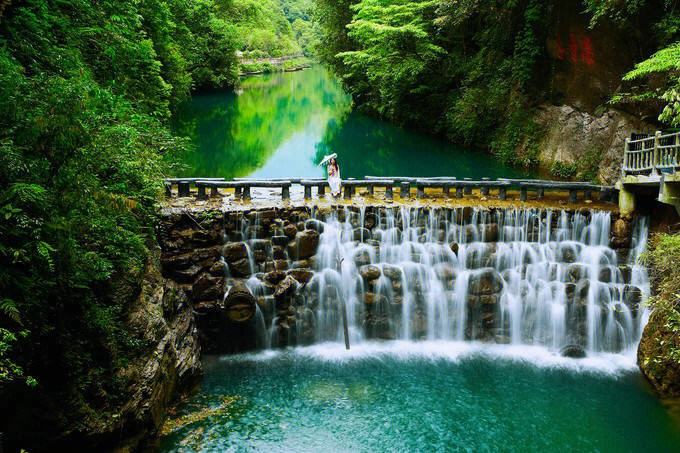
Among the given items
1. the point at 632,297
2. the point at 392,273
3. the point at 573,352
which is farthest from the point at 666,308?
the point at 392,273

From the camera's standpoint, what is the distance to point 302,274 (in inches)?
538

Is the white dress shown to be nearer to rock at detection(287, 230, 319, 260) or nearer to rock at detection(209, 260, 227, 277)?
rock at detection(287, 230, 319, 260)

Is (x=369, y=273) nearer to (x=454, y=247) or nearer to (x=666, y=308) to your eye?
(x=454, y=247)

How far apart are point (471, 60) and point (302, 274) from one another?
62.0 ft

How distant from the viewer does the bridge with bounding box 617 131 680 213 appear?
1229 cm

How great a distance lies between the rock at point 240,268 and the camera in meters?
13.3

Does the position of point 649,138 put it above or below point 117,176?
above

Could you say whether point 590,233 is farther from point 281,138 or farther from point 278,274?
point 281,138

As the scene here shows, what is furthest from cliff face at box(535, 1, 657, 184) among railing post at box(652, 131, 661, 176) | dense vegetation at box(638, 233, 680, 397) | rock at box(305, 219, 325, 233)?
rock at box(305, 219, 325, 233)

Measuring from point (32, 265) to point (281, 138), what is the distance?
1088 inches

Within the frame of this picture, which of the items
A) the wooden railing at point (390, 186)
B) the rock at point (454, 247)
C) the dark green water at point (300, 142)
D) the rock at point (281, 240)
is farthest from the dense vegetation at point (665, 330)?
the dark green water at point (300, 142)

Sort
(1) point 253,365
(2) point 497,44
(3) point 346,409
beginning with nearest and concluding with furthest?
(3) point 346,409 < (1) point 253,365 < (2) point 497,44

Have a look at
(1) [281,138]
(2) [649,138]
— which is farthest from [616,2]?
(1) [281,138]

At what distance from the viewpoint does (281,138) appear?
34.0 meters
